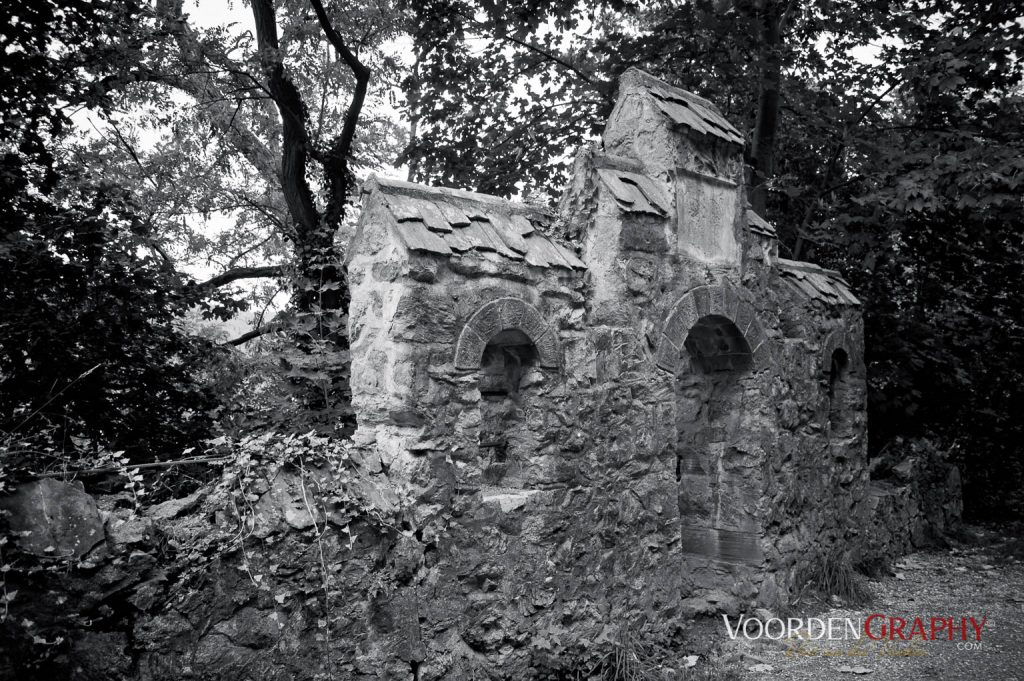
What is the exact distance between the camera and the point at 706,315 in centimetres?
558

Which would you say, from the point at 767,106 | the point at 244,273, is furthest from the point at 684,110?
the point at 244,273

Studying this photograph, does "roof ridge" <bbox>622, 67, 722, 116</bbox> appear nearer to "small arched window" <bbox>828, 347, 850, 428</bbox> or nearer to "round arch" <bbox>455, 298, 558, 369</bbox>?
"round arch" <bbox>455, 298, 558, 369</bbox>

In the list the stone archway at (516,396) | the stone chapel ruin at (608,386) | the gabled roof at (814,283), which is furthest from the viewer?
the gabled roof at (814,283)

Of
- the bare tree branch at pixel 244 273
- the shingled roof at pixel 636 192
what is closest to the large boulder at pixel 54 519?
the shingled roof at pixel 636 192

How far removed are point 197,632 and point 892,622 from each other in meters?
5.27

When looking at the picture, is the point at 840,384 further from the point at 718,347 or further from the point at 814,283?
the point at 718,347

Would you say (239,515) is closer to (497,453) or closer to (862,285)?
(497,453)

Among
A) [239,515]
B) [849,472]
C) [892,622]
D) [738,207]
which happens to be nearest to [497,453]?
[239,515]

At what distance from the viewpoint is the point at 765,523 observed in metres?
5.96

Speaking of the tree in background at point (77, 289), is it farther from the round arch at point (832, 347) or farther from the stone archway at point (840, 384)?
the stone archway at point (840, 384)

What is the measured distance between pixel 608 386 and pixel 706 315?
1179 mm

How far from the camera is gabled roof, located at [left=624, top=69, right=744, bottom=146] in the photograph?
547 centimetres

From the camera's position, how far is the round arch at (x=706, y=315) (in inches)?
205

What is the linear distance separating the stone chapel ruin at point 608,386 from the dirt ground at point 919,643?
53cm
